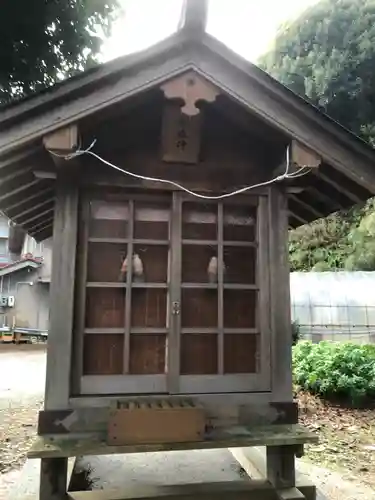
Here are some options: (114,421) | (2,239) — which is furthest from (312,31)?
(114,421)

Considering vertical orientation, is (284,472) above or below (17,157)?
below

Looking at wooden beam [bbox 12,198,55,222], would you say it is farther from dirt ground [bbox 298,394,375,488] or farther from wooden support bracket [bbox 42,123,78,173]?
dirt ground [bbox 298,394,375,488]

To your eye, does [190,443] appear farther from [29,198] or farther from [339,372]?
[339,372]

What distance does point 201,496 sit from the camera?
3.17 m

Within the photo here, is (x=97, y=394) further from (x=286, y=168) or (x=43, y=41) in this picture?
(x=43, y=41)

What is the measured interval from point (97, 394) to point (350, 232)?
61.9ft

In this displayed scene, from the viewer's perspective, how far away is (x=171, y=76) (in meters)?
2.82

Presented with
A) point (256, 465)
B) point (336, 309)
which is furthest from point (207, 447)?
point (336, 309)

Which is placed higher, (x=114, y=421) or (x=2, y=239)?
(x=2, y=239)

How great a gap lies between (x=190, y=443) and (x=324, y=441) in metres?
4.15

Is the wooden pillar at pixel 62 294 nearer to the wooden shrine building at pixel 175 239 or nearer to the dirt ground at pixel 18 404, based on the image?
the wooden shrine building at pixel 175 239

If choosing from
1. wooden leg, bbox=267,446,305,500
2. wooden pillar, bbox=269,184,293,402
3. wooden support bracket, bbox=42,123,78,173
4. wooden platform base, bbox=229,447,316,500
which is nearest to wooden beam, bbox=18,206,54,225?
wooden support bracket, bbox=42,123,78,173

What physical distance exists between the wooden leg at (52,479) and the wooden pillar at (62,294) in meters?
0.38

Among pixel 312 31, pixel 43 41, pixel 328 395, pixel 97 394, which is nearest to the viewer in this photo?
pixel 97 394
